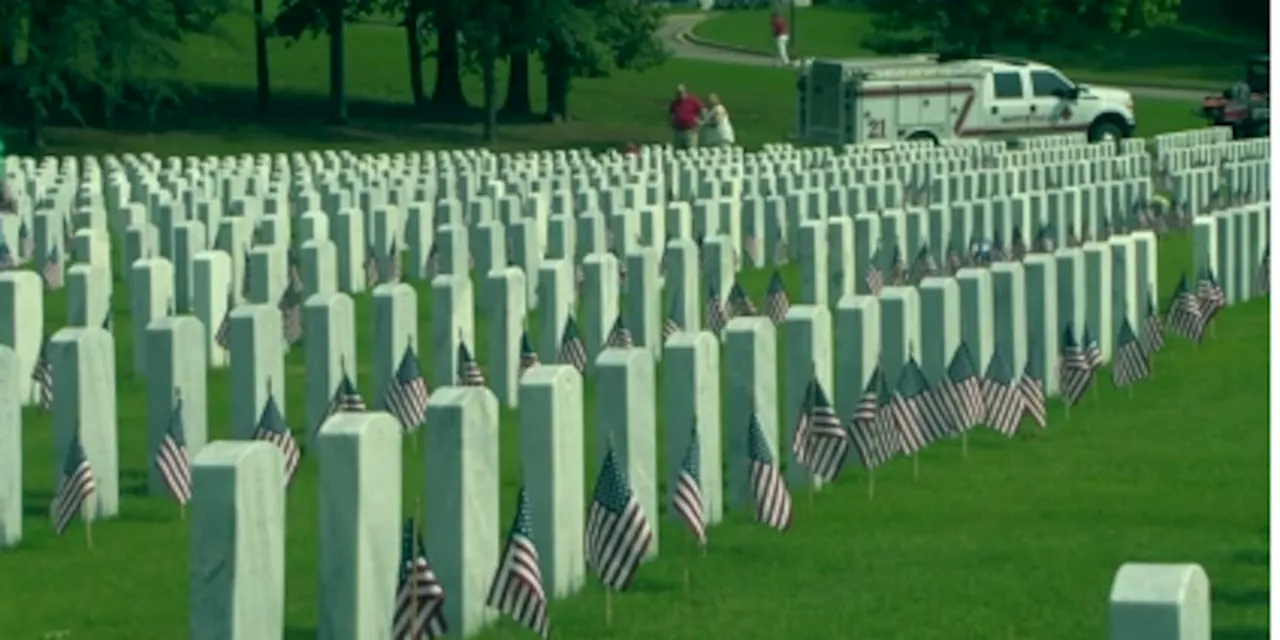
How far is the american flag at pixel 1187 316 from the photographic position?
61.3 ft

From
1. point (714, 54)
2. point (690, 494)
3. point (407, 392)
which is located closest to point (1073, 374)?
point (407, 392)

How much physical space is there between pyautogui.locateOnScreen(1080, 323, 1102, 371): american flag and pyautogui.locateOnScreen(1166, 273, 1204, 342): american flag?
2.22m

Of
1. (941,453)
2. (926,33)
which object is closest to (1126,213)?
(941,453)

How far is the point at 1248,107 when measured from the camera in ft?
192

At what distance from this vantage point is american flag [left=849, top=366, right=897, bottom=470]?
13.0 m

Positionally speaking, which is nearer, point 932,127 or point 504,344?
point 504,344

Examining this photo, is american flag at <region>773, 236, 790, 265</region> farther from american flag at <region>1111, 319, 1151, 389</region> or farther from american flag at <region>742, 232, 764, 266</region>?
american flag at <region>1111, 319, 1151, 389</region>

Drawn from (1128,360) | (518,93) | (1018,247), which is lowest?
(1128,360)

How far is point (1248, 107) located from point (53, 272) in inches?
1533

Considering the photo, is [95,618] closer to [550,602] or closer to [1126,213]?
[550,602]

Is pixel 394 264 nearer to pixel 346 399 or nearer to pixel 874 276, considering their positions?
pixel 874 276

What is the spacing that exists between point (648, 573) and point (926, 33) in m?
61.7

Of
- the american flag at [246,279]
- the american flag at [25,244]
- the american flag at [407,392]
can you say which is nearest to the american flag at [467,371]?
the american flag at [407,392]

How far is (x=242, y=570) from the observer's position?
28.7ft
